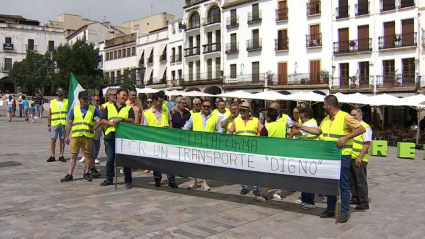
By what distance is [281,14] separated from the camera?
4006cm

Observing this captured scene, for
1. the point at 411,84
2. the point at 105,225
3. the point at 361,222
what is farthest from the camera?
the point at 411,84

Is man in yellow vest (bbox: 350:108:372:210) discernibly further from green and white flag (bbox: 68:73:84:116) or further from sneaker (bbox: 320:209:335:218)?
green and white flag (bbox: 68:73:84:116)

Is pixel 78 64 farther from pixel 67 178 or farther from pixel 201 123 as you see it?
pixel 201 123

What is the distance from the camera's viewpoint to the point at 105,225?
18.6 ft

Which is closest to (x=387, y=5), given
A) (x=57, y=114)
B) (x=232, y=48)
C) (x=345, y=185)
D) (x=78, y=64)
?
(x=232, y=48)

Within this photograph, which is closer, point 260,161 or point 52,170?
point 260,161

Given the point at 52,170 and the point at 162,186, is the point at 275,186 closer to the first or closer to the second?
the point at 162,186

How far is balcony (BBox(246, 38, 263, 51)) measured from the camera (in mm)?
41750

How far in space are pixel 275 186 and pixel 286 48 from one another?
3439cm

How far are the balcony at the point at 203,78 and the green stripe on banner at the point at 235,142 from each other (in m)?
37.4

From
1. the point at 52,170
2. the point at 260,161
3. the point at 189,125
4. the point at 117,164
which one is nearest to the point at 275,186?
the point at 260,161

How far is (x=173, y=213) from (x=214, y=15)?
4249cm

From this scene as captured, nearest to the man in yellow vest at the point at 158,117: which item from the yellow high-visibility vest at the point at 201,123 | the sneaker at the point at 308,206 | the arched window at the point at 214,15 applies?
the yellow high-visibility vest at the point at 201,123

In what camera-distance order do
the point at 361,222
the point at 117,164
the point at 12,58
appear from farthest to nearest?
the point at 12,58, the point at 117,164, the point at 361,222
